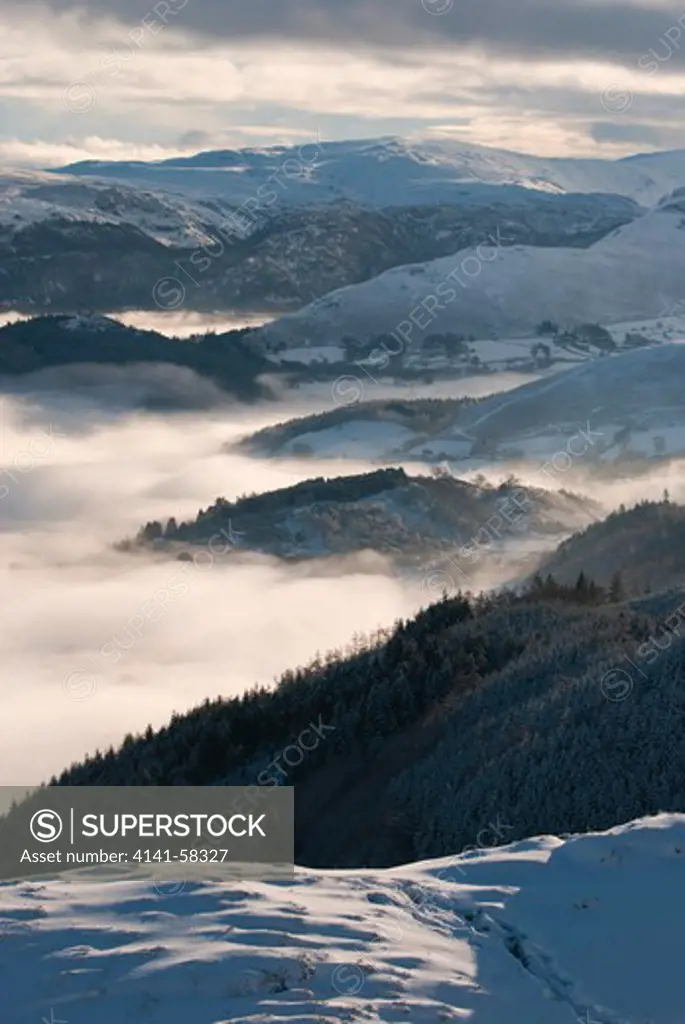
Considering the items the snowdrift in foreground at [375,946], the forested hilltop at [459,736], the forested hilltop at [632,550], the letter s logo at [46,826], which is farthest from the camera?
the forested hilltop at [632,550]

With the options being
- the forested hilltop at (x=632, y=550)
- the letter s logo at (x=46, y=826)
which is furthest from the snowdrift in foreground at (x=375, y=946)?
the forested hilltop at (x=632, y=550)

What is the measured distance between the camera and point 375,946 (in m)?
24.3

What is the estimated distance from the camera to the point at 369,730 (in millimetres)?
59375

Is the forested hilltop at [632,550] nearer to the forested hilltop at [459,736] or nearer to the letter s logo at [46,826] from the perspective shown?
the forested hilltop at [459,736]

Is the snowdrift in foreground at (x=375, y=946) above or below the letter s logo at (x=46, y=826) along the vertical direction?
below

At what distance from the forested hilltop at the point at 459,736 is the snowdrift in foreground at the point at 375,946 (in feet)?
57.0

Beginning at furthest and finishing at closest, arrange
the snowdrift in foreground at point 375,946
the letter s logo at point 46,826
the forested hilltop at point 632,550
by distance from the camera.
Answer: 1. the forested hilltop at point 632,550
2. the letter s logo at point 46,826
3. the snowdrift in foreground at point 375,946

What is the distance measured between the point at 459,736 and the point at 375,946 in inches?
1251

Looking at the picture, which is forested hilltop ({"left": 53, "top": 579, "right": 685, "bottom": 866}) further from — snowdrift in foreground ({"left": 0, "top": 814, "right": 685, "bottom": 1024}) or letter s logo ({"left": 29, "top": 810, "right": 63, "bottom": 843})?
snowdrift in foreground ({"left": 0, "top": 814, "right": 685, "bottom": 1024})

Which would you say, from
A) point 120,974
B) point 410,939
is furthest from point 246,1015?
point 410,939

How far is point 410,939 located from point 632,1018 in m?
4.02

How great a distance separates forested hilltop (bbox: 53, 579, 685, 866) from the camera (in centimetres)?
4675

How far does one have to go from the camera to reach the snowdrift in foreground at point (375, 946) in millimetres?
22453

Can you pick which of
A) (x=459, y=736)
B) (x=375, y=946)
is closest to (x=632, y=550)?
(x=459, y=736)
